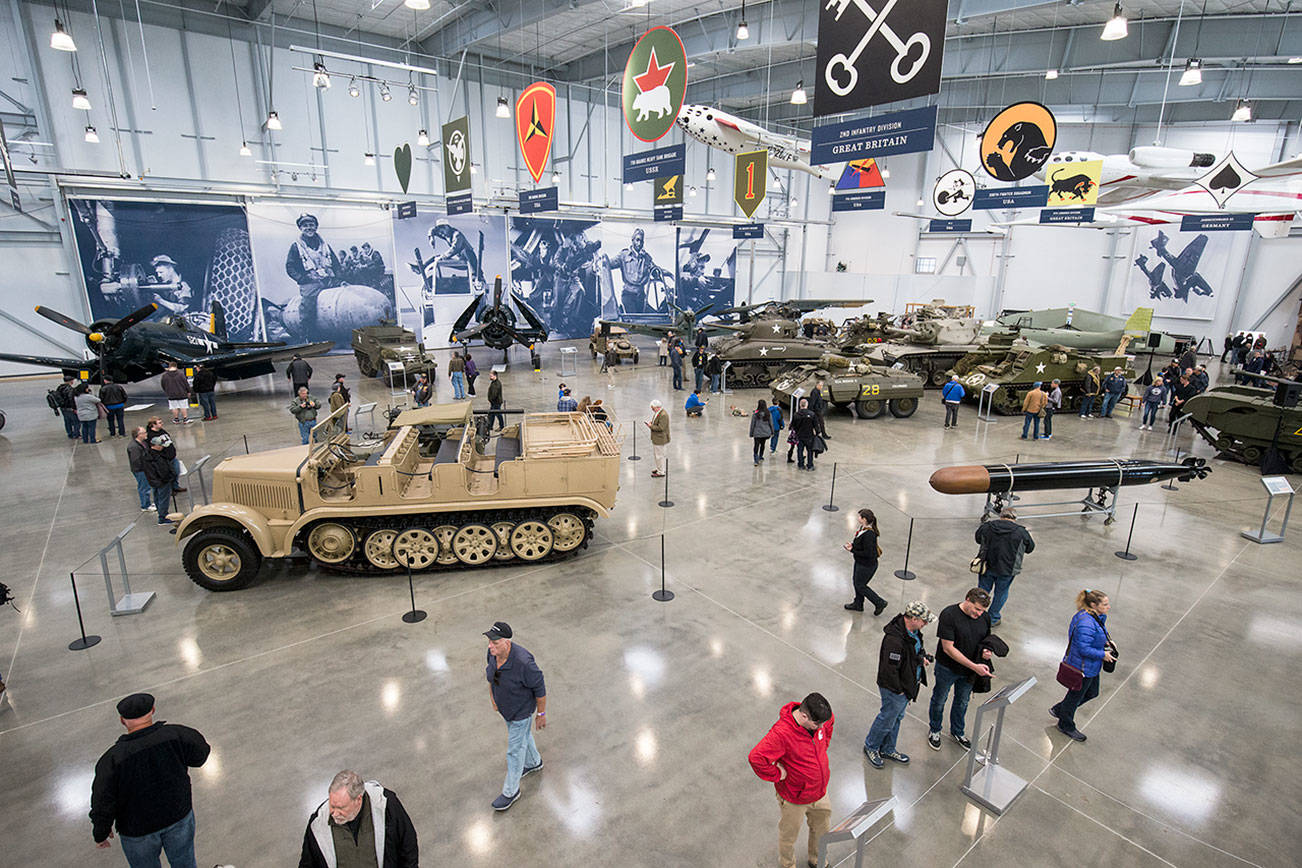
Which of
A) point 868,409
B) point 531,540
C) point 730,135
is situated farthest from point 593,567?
point 730,135

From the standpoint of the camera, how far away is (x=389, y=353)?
69.7 feet

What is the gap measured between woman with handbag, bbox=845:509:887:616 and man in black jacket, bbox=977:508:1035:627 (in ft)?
3.83

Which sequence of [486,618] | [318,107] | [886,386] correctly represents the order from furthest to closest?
[318,107] < [886,386] < [486,618]

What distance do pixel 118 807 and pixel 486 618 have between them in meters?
4.16

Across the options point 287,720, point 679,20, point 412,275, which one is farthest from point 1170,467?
point 412,275

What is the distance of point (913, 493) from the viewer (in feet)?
40.2

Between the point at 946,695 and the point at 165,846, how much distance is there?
581cm

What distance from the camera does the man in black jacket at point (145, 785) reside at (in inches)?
147

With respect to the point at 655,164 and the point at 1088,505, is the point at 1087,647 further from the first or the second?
the point at 655,164

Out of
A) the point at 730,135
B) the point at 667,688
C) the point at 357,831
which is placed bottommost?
the point at 667,688

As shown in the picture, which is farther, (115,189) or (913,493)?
(115,189)

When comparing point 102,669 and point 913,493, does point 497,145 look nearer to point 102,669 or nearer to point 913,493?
point 913,493

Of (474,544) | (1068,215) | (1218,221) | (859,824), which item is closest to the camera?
(859,824)

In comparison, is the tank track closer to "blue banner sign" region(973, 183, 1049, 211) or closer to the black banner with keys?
the black banner with keys
